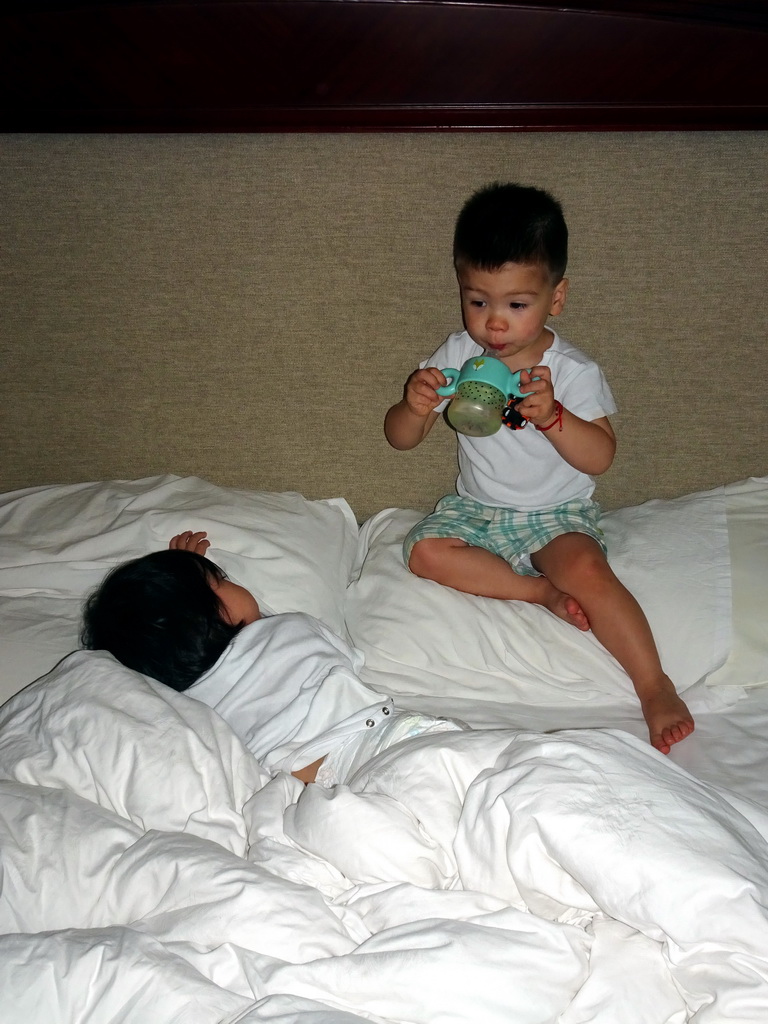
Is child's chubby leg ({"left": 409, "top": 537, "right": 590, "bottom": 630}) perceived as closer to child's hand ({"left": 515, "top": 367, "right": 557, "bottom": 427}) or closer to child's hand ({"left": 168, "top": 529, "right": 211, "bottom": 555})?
child's hand ({"left": 515, "top": 367, "right": 557, "bottom": 427})

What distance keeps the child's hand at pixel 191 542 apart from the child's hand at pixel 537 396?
639 mm

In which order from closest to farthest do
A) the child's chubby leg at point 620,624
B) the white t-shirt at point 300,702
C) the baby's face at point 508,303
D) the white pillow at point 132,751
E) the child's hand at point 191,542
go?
the white pillow at point 132,751 < the white t-shirt at point 300,702 < the child's chubby leg at point 620,624 < the baby's face at point 508,303 < the child's hand at point 191,542

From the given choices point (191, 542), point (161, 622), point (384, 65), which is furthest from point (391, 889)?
point (384, 65)

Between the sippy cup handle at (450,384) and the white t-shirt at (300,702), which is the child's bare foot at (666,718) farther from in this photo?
the sippy cup handle at (450,384)

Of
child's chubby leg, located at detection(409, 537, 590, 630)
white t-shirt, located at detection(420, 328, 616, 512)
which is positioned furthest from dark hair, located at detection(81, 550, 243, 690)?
white t-shirt, located at detection(420, 328, 616, 512)

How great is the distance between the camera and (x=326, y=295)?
5.79 feet

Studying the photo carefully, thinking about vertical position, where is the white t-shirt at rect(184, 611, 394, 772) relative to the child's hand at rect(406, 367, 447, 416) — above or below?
below

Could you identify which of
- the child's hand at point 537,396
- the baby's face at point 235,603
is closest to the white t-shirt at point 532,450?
the child's hand at point 537,396

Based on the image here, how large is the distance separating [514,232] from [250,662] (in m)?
0.86

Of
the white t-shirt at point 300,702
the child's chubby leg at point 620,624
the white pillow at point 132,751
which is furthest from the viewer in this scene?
the child's chubby leg at point 620,624

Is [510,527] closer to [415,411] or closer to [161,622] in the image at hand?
[415,411]

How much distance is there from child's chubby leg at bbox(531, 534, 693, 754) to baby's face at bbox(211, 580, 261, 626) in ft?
1.90

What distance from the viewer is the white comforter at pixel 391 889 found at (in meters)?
0.86

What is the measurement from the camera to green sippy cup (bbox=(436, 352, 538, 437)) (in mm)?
1488
